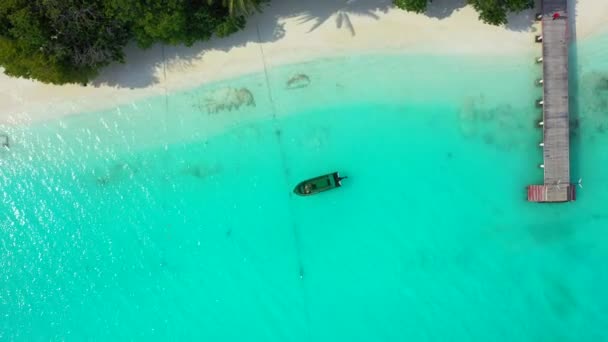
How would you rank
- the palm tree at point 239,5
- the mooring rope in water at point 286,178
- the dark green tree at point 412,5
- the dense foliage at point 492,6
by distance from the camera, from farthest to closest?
the mooring rope in water at point 286,178 → the dark green tree at point 412,5 → the dense foliage at point 492,6 → the palm tree at point 239,5

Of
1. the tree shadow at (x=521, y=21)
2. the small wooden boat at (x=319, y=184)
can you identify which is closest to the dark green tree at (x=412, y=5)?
the tree shadow at (x=521, y=21)

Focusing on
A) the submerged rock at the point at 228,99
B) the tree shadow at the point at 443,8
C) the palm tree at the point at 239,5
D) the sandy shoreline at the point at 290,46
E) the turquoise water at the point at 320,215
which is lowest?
the turquoise water at the point at 320,215

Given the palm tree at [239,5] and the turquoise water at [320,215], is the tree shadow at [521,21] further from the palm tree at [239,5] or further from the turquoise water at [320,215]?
the palm tree at [239,5]

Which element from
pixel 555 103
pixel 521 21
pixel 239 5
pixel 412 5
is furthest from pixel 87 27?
pixel 555 103

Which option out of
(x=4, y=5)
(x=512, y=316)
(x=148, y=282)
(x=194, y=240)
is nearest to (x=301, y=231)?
(x=194, y=240)

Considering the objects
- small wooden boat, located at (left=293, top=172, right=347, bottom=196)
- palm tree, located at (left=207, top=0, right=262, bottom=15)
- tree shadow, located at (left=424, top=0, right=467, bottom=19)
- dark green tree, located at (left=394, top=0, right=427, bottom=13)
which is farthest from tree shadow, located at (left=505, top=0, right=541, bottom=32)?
palm tree, located at (left=207, top=0, right=262, bottom=15)

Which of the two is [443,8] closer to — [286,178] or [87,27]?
[286,178]

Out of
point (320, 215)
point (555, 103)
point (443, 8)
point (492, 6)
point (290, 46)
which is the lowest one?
point (320, 215)
